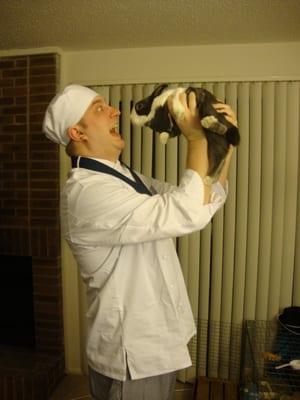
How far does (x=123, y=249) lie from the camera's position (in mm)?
948

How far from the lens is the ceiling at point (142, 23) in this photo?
1.46m

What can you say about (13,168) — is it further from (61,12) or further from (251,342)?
(251,342)

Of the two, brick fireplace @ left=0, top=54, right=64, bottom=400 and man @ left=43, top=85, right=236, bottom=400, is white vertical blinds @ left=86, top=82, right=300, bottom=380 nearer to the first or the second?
brick fireplace @ left=0, top=54, right=64, bottom=400

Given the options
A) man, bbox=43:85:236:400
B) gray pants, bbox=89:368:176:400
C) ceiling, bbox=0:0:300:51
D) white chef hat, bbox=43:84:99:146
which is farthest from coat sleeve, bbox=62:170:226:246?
ceiling, bbox=0:0:300:51

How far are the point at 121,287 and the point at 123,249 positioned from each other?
0.12 meters

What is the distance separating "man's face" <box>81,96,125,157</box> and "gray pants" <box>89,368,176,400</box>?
0.71 m

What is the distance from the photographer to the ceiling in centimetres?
146

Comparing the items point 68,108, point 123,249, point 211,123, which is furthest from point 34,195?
point 211,123

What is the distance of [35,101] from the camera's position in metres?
1.98

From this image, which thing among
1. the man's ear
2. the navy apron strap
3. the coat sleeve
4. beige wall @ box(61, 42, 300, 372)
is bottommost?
the coat sleeve

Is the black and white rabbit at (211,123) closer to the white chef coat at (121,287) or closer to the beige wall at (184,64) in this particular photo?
the white chef coat at (121,287)

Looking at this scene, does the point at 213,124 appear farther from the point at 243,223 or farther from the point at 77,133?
the point at 243,223

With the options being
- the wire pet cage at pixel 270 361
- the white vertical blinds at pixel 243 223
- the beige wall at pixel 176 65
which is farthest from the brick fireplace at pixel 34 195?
the wire pet cage at pixel 270 361

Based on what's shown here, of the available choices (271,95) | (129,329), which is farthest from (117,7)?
(129,329)
